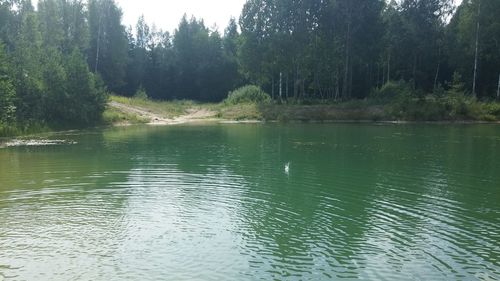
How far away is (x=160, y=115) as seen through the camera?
73.7 meters

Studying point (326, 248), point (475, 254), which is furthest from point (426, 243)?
point (326, 248)

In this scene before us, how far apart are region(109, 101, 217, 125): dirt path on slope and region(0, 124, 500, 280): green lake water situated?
124ft

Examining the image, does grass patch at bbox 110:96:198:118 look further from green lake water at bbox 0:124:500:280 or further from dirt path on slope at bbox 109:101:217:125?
green lake water at bbox 0:124:500:280

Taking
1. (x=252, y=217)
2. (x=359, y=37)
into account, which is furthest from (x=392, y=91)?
(x=252, y=217)

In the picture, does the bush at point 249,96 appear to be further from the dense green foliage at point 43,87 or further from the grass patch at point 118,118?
the dense green foliage at point 43,87

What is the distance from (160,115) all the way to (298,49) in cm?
2400

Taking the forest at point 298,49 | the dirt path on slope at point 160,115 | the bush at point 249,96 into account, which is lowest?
the dirt path on slope at point 160,115

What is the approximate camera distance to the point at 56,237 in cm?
1355

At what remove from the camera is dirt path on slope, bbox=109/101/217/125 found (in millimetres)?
68050

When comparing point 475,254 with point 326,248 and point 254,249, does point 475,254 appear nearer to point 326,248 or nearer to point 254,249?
point 326,248

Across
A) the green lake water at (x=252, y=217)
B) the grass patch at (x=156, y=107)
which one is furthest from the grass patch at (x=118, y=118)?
the green lake water at (x=252, y=217)

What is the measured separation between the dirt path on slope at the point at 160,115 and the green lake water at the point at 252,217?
124ft

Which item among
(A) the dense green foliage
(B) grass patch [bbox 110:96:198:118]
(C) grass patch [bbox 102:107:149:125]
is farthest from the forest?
(B) grass patch [bbox 110:96:198:118]

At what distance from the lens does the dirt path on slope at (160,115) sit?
223 ft
